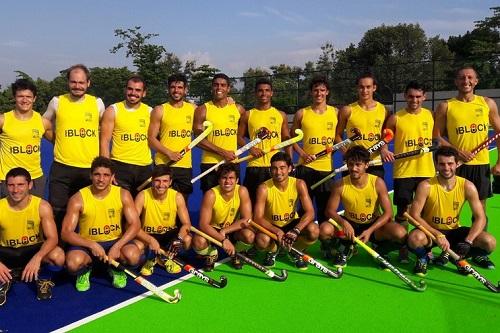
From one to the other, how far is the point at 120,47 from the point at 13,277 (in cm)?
4045

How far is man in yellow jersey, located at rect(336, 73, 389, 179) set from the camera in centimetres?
523

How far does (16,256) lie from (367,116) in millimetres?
3733

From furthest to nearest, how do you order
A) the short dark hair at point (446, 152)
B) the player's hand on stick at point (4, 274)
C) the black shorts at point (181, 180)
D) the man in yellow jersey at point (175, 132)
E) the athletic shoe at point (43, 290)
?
1. the black shorts at point (181, 180)
2. the man in yellow jersey at point (175, 132)
3. the short dark hair at point (446, 152)
4. the athletic shoe at point (43, 290)
5. the player's hand on stick at point (4, 274)

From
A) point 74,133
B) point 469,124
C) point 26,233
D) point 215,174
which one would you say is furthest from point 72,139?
point 469,124

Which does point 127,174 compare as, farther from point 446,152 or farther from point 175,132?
point 446,152

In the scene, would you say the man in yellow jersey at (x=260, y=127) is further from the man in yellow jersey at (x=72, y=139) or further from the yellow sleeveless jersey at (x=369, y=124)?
the man in yellow jersey at (x=72, y=139)

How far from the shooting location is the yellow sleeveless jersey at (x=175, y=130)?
17.3ft

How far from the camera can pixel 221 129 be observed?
541 cm

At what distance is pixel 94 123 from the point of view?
482 cm

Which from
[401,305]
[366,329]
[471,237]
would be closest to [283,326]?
[366,329]

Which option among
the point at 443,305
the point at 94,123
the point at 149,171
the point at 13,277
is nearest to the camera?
the point at 443,305

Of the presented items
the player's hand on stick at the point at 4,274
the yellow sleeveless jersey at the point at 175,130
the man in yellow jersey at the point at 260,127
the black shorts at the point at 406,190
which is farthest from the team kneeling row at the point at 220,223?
the yellow sleeveless jersey at the point at 175,130

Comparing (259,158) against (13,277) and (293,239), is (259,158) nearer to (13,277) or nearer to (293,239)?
(293,239)

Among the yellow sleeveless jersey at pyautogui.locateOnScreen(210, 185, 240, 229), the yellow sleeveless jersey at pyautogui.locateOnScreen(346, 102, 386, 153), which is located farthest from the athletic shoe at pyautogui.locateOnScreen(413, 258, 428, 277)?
the yellow sleeveless jersey at pyautogui.locateOnScreen(210, 185, 240, 229)
